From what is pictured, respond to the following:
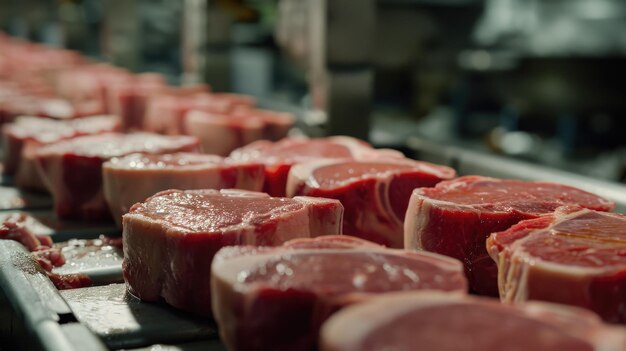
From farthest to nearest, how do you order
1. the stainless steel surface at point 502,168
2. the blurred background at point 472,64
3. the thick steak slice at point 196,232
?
the blurred background at point 472,64 < the stainless steel surface at point 502,168 < the thick steak slice at point 196,232

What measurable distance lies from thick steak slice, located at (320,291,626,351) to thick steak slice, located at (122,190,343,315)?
64 cm

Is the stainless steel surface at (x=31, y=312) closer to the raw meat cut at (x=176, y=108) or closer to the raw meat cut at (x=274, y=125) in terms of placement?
the raw meat cut at (x=274, y=125)

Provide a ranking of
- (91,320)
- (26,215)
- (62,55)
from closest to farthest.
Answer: (91,320) → (26,215) → (62,55)

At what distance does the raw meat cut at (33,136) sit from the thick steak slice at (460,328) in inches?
96.6

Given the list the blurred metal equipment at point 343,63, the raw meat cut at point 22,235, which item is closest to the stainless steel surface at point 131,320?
the raw meat cut at point 22,235

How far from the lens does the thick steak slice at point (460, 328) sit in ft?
3.57

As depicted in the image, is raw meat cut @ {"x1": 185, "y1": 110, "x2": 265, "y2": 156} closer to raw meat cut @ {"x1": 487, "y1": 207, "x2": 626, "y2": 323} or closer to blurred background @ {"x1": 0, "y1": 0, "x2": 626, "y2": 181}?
raw meat cut @ {"x1": 487, "y1": 207, "x2": 626, "y2": 323}

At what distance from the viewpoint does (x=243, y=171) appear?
254 cm

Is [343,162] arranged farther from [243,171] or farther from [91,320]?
[91,320]

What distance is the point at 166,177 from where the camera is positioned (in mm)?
2477

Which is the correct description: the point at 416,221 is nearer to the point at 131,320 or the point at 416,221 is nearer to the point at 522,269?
the point at 522,269

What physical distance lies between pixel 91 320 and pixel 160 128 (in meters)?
2.35

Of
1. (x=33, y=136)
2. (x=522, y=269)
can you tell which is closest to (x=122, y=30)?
(x=33, y=136)

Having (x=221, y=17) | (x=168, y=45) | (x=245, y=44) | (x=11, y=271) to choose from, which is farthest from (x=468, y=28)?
(x=11, y=271)
